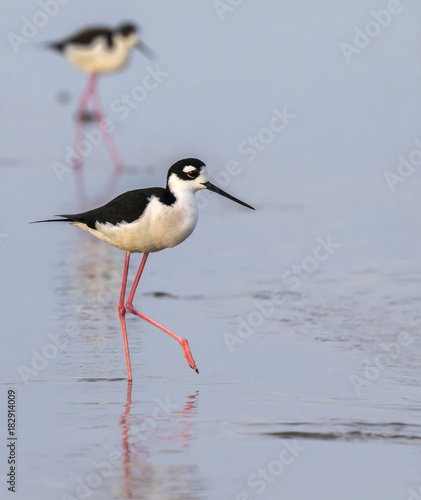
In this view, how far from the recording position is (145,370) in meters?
6.44

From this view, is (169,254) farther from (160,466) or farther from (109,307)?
(160,466)

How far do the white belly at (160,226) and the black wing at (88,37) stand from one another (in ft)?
42.2

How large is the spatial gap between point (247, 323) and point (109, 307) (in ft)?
3.48

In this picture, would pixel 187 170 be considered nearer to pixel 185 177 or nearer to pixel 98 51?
pixel 185 177

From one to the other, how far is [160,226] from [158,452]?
202 cm

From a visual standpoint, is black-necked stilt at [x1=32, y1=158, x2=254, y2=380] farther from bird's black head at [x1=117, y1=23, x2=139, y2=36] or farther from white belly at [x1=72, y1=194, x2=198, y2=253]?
bird's black head at [x1=117, y1=23, x2=139, y2=36]

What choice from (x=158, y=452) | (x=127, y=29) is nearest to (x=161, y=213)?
(x=158, y=452)

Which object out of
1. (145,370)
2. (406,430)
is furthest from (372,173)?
(406,430)

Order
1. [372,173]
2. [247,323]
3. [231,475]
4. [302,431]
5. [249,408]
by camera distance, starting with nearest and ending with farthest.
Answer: [231,475]
[302,431]
[249,408]
[247,323]
[372,173]

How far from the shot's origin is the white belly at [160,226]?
260 inches

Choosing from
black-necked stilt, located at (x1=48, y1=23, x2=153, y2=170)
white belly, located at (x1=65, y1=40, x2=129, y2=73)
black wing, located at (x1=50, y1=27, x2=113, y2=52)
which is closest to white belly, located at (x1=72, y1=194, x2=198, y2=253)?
black-necked stilt, located at (x1=48, y1=23, x2=153, y2=170)

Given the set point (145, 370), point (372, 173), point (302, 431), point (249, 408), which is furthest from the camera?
point (372, 173)

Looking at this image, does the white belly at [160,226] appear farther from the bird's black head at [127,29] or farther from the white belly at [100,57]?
the bird's black head at [127,29]

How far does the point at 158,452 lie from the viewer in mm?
4832
